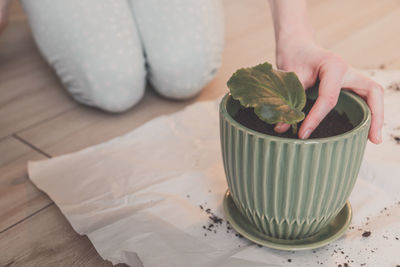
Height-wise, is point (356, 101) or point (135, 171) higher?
point (356, 101)

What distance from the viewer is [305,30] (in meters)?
0.80

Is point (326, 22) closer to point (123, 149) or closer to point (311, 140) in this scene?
point (123, 149)

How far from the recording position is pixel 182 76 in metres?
1.10

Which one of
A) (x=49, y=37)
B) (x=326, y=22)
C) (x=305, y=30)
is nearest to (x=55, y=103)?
(x=49, y=37)

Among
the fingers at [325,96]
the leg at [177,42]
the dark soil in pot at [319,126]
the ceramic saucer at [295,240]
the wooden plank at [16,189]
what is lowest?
the wooden plank at [16,189]

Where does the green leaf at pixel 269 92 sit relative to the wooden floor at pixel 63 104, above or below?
above

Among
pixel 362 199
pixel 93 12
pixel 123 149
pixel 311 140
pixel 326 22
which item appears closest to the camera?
pixel 311 140

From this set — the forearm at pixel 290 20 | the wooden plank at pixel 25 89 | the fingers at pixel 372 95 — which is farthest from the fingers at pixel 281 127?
the wooden plank at pixel 25 89

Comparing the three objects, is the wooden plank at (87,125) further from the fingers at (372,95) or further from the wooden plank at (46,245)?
the fingers at (372,95)

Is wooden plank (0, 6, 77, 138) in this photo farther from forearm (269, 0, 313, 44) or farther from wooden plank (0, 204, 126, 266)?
forearm (269, 0, 313, 44)

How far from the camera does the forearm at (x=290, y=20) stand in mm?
805

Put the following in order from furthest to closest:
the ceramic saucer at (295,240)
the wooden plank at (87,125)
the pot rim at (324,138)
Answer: the wooden plank at (87,125), the ceramic saucer at (295,240), the pot rim at (324,138)

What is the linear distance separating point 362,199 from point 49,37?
78 centimetres

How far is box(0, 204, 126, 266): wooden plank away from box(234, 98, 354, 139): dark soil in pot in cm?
29
